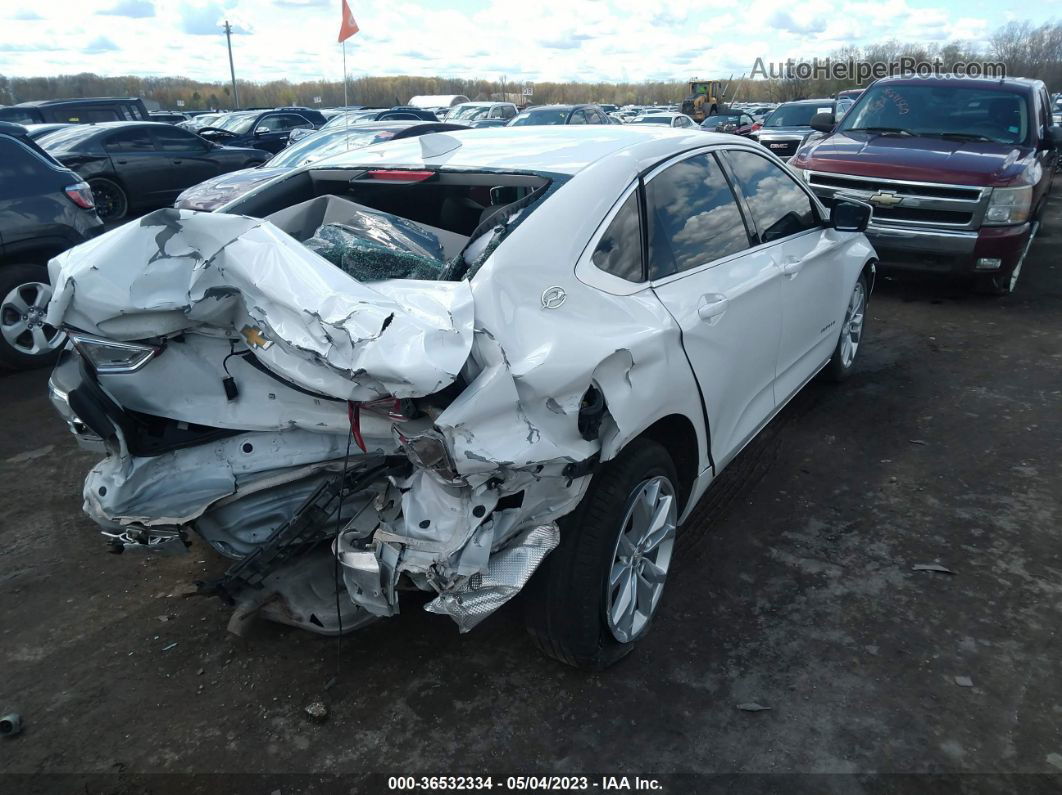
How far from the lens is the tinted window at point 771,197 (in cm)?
372

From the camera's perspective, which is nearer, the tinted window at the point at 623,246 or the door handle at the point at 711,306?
the tinted window at the point at 623,246

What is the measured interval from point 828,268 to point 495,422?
3041mm

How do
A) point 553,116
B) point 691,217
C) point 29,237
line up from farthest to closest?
point 553,116, point 29,237, point 691,217

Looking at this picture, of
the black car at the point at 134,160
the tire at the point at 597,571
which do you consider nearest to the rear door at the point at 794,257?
the tire at the point at 597,571

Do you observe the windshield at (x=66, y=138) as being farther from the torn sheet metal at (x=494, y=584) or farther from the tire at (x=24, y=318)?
the torn sheet metal at (x=494, y=584)

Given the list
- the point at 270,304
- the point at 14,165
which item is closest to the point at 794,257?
the point at 270,304

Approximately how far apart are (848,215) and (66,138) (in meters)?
11.6

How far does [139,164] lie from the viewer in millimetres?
11773

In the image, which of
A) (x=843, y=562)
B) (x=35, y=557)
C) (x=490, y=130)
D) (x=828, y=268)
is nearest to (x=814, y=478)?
(x=843, y=562)

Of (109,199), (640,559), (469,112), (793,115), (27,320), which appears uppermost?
(469,112)

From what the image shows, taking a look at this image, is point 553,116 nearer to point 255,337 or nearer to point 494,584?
point 255,337

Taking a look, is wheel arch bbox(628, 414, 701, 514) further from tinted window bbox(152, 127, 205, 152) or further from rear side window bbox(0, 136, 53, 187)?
tinted window bbox(152, 127, 205, 152)

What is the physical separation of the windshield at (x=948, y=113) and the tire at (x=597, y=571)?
685 centimetres

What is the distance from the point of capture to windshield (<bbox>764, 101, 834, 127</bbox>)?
1612cm
